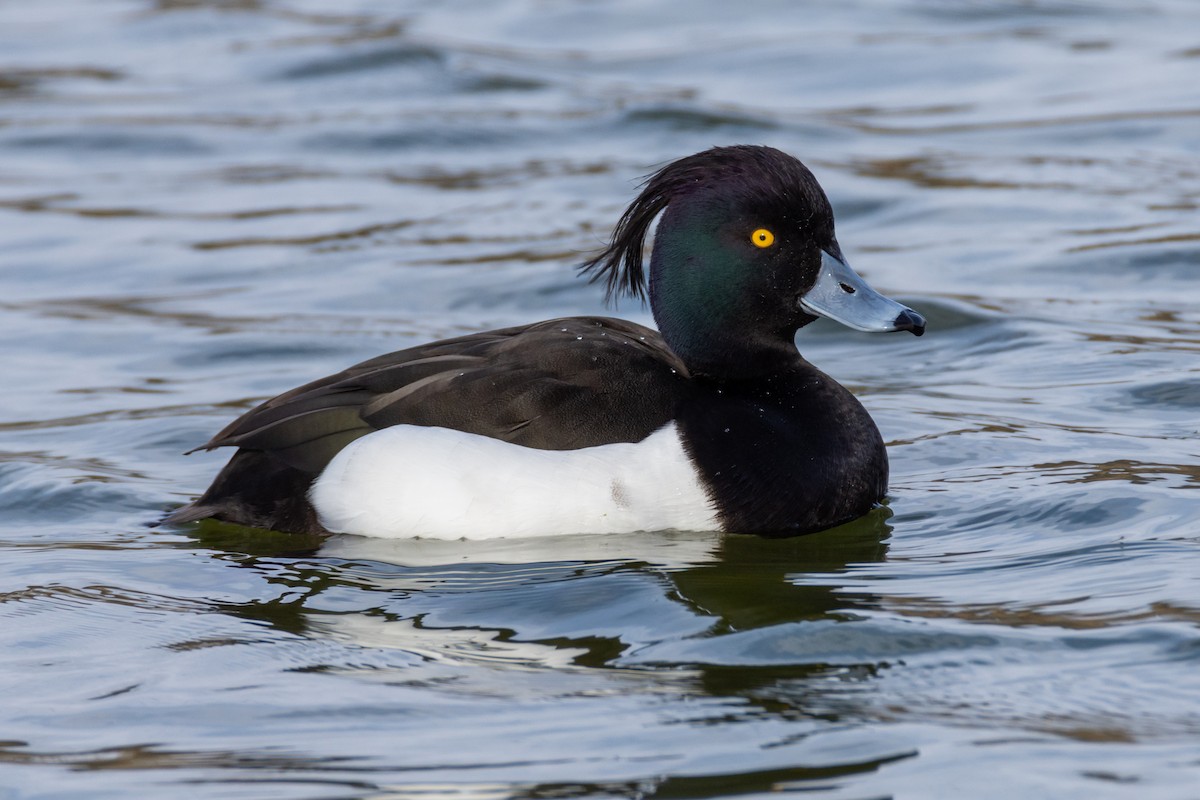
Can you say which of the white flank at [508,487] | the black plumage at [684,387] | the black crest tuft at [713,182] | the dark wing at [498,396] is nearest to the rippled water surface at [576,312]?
the white flank at [508,487]

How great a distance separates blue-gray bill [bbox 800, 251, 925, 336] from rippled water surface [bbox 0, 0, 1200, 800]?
2.08ft

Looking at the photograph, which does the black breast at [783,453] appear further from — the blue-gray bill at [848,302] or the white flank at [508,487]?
the blue-gray bill at [848,302]

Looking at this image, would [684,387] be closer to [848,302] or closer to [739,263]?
[739,263]

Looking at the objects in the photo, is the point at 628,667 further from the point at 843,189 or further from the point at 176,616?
the point at 843,189

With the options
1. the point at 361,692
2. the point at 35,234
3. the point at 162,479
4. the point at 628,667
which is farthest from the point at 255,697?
the point at 35,234

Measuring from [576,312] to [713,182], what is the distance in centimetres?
331

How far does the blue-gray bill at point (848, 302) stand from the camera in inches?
230

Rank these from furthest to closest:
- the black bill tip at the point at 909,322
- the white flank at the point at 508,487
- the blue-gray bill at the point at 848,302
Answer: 1. the blue-gray bill at the point at 848,302
2. the black bill tip at the point at 909,322
3. the white flank at the point at 508,487

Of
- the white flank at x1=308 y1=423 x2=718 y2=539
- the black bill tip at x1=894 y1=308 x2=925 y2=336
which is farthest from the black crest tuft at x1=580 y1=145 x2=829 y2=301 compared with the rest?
the white flank at x1=308 y1=423 x2=718 y2=539

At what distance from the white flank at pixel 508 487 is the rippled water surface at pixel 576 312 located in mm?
95

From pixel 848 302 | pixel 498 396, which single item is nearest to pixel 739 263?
pixel 848 302

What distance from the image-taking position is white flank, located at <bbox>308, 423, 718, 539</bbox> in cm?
542

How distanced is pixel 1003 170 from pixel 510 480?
21.1 ft

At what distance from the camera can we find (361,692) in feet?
14.7
